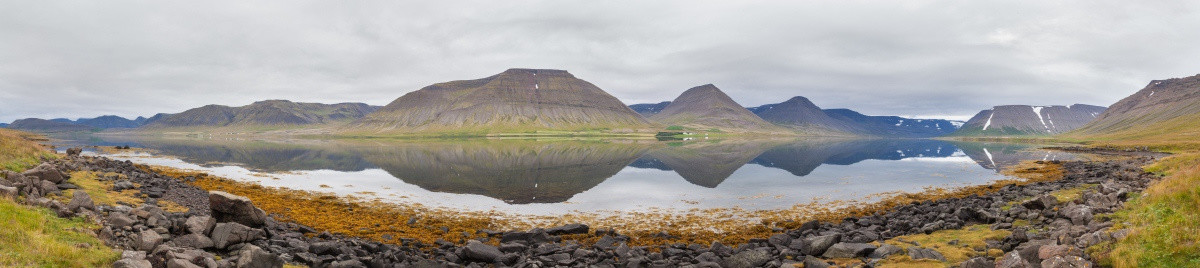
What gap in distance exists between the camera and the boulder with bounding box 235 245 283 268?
13.3m

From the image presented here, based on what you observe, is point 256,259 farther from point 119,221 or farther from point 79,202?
point 79,202

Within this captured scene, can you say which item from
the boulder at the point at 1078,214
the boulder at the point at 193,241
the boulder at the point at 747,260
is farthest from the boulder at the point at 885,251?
the boulder at the point at 193,241

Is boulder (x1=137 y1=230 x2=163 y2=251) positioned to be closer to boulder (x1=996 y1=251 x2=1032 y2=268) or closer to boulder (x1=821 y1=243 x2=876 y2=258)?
boulder (x1=821 y1=243 x2=876 y2=258)

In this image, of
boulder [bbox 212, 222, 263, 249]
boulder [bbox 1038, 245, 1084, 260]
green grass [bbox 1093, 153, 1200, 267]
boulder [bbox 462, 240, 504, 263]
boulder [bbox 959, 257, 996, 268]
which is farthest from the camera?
boulder [bbox 462, 240, 504, 263]

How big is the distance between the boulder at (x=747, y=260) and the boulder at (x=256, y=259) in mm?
13057

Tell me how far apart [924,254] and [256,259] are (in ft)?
62.0

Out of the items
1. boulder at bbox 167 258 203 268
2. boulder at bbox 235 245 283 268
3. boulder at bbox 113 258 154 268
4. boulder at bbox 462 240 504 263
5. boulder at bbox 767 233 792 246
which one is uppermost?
boulder at bbox 113 258 154 268

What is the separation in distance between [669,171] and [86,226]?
4861 centimetres

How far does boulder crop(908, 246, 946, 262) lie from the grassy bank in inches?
819

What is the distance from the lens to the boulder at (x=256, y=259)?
43.7 feet

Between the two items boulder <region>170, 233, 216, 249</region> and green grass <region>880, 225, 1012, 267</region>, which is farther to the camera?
green grass <region>880, 225, 1012, 267</region>

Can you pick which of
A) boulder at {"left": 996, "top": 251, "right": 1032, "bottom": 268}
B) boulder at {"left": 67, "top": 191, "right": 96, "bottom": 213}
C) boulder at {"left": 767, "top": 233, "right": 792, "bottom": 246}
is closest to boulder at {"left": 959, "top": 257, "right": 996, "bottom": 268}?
boulder at {"left": 996, "top": 251, "right": 1032, "bottom": 268}

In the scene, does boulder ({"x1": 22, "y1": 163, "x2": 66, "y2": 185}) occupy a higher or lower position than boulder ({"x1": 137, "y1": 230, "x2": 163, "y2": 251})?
higher

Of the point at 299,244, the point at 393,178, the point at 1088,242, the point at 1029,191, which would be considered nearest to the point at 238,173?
the point at 393,178
